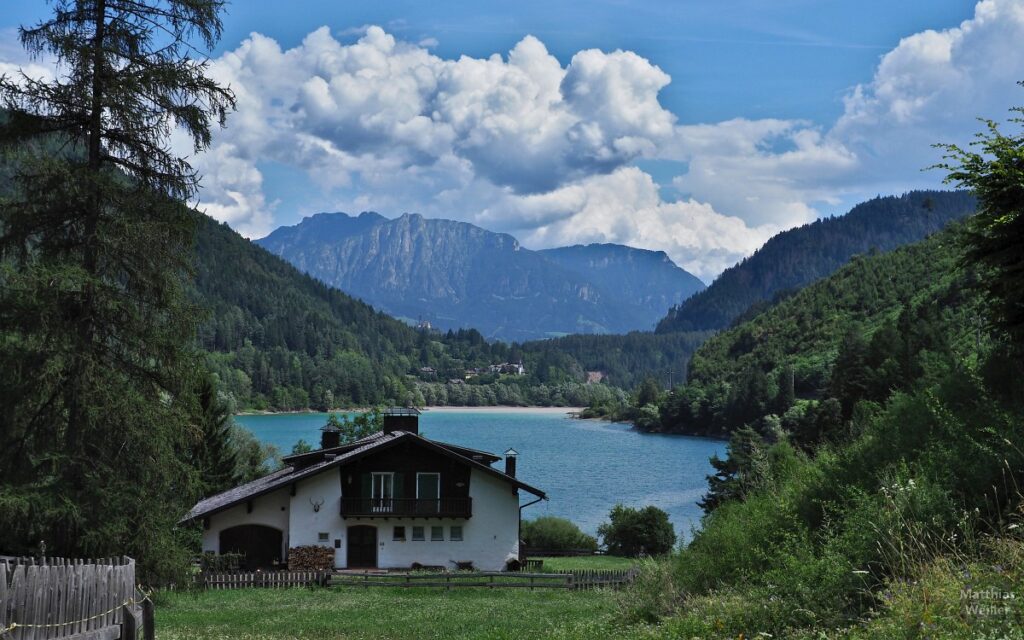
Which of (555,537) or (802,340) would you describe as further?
(802,340)

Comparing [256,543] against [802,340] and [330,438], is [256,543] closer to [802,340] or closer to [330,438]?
[330,438]

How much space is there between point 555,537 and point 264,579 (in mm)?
23390

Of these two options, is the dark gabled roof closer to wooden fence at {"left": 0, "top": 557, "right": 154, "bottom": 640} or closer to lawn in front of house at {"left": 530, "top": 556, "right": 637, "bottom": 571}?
lawn in front of house at {"left": 530, "top": 556, "right": 637, "bottom": 571}

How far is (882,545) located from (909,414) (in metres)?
3.81

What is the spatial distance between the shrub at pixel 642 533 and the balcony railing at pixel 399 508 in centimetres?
1238

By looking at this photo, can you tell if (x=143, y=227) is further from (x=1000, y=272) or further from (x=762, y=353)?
(x=762, y=353)

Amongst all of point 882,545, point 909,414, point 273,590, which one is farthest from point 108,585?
point 273,590

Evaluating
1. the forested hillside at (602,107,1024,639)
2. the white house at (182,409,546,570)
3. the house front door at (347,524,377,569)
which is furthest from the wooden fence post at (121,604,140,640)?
the house front door at (347,524,377,569)

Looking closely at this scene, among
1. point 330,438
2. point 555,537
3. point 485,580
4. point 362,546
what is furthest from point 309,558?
point 555,537

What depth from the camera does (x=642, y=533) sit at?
48156 millimetres

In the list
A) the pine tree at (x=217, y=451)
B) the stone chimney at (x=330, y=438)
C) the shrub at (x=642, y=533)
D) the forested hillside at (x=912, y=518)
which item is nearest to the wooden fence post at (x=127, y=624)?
the forested hillside at (x=912, y=518)

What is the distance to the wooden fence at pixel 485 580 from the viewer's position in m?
30.0

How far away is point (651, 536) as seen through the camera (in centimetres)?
4831

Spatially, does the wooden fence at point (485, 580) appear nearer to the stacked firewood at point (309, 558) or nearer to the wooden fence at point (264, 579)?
the wooden fence at point (264, 579)
